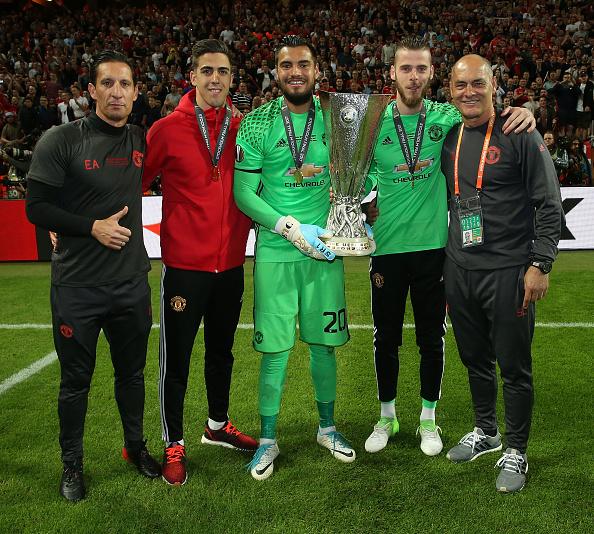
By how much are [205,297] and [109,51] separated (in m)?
1.31

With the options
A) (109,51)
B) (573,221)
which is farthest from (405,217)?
(573,221)

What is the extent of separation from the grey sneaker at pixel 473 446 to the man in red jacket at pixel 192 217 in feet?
4.83

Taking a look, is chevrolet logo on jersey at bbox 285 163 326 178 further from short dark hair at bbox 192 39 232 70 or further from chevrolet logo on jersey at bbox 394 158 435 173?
short dark hair at bbox 192 39 232 70

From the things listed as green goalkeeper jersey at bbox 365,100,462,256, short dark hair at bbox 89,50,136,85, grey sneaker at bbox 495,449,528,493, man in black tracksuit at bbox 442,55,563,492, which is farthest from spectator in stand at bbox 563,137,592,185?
short dark hair at bbox 89,50,136,85

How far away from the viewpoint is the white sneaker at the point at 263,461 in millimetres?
3414

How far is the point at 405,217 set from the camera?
3.57 meters

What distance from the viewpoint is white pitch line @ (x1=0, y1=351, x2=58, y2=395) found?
16.1 feet

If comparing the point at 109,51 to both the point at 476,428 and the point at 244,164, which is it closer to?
the point at 244,164

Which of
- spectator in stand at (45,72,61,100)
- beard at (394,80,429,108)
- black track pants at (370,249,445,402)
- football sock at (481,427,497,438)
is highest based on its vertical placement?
spectator in stand at (45,72,61,100)

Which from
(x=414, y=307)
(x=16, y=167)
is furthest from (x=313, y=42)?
(x=414, y=307)

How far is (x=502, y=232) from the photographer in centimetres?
321

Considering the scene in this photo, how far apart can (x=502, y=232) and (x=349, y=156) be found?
840 mm

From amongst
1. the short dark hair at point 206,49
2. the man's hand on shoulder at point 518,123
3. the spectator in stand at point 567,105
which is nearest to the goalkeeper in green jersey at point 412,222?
the man's hand on shoulder at point 518,123

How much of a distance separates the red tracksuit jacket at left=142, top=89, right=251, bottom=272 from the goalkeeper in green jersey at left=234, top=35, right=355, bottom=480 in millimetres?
128
